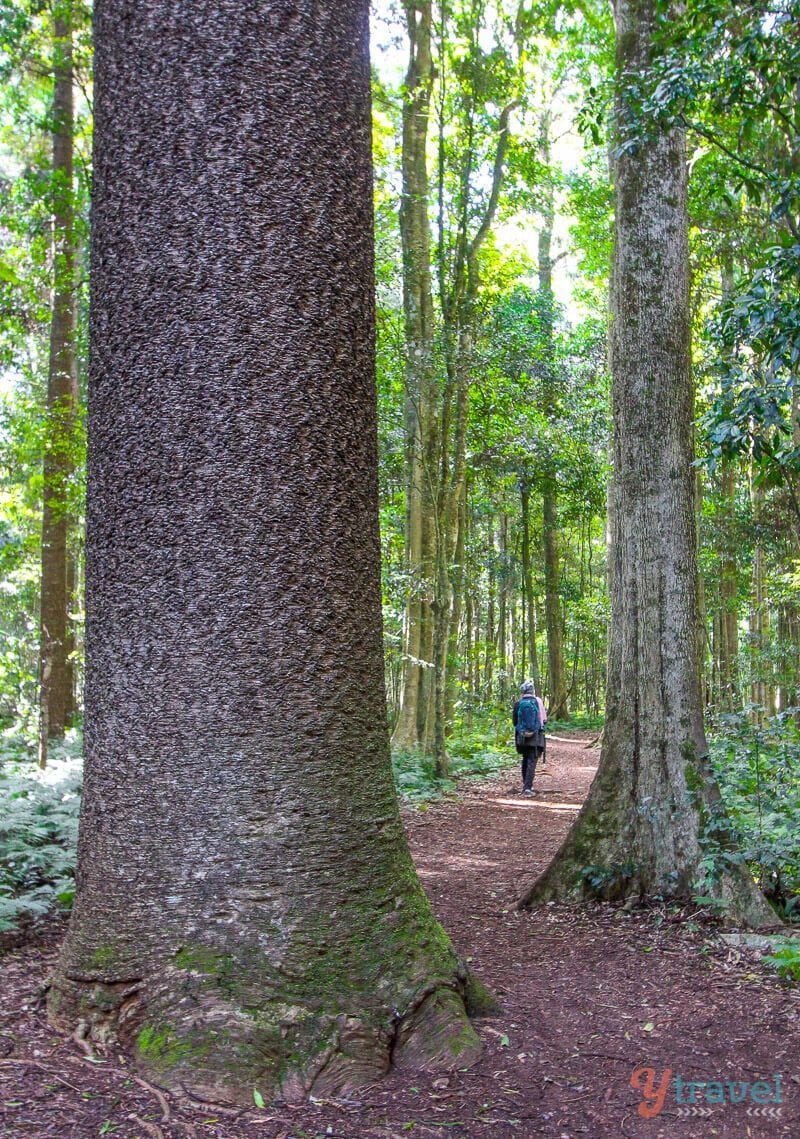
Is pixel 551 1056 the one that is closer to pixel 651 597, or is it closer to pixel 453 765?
pixel 651 597

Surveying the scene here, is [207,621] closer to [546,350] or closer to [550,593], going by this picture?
[546,350]

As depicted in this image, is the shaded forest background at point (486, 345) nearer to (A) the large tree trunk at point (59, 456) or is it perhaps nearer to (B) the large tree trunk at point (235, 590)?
(A) the large tree trunk at point (59, 456)

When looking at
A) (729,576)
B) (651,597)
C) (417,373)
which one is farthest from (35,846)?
(729,576)

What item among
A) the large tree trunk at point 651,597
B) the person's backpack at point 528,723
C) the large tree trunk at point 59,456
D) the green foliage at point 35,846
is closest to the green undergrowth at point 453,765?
the person's backpack at point 528,723

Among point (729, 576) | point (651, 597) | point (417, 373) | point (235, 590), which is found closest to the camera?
point (235, 590)

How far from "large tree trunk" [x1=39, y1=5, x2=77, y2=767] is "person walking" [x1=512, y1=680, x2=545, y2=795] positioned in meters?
7.04

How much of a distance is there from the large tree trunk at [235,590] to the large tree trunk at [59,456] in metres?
9.28

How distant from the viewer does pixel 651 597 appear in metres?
6.55

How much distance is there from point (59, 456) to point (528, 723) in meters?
8.27

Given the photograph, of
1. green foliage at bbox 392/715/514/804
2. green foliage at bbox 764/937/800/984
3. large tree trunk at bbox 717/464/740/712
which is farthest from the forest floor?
large tree trunk at bbox 717/464/740/712

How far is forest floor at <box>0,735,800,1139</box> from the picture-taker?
2902mm

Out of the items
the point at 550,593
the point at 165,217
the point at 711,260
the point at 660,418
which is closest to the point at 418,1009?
the point at 165,217

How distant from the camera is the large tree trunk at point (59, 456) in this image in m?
12.7

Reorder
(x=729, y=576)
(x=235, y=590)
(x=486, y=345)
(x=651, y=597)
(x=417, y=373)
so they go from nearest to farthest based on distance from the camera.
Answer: (x=235, y=590) < (x=651, y=597) < (x=417, y=373) < (x=486, y=345) < (x=729, y=576)
